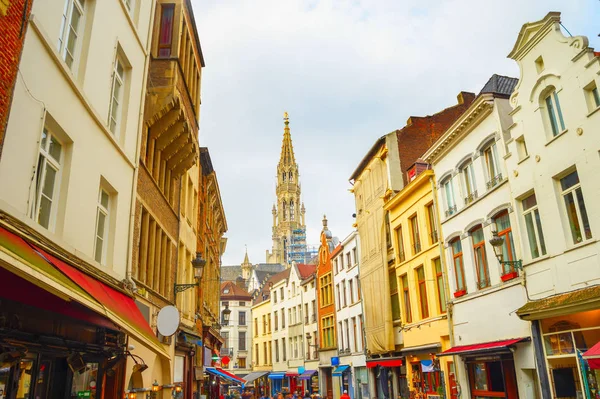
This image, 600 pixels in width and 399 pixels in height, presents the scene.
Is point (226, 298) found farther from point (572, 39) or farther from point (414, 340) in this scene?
point (572, 39)

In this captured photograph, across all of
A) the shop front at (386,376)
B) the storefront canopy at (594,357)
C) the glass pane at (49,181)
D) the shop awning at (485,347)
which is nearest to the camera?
the glass pane at (49,181)

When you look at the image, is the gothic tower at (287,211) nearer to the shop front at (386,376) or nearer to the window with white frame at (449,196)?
the shop front at (386,376)

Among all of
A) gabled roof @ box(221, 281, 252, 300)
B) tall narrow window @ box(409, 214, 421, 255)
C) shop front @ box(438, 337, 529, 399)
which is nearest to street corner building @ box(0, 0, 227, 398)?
shop front @ box(438, 337, 529, 399)

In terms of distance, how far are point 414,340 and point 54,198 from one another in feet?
62.0

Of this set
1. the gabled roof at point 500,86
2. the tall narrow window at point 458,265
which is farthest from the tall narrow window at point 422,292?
the gabled roof at point 500,86

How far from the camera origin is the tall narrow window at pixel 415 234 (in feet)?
77.6

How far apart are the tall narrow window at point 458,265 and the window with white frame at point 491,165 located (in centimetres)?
325

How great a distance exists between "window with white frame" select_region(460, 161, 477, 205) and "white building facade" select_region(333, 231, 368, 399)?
14.0 m

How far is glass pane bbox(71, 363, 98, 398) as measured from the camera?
342 inches

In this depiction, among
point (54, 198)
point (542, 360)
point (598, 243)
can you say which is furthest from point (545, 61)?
point (54, 198)

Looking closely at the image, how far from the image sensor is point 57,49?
773cm

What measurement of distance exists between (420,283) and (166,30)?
1543 centimetres

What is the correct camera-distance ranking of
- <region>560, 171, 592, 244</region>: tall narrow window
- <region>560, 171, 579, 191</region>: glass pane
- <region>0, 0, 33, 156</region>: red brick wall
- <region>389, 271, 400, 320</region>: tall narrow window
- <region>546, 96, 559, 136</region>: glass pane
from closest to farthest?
<region>0, 0, 33, 156</region>: red brick wall → <region>560, 171, 592, 244</region>: tall narrow window → <region>560, 171, 579, 191</region>: glass pane → <region>546, 96, 559, 136</region>: glass pane → <region>389, 271, 400, 320</region>: tall narrow window

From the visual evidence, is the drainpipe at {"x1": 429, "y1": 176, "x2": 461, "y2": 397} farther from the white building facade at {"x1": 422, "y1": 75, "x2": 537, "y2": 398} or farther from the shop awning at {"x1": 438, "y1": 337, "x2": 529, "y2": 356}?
the shop awning at {"x1": 438, "y1": 337, "x2": 529, "y2": 356}
